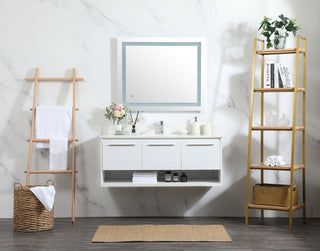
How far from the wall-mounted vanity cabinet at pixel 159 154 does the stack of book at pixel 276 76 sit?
2.39 ft

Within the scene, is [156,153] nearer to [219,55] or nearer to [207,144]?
[207,144]

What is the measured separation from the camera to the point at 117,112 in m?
4.18

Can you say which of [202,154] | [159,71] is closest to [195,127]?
[202,154]

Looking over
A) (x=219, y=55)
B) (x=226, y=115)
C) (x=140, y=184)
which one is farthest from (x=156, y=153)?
(x=219, y=55)

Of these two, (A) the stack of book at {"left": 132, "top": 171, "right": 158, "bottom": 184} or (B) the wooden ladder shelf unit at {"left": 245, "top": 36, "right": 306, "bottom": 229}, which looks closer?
(B) the wooden ladder shelf unit at {"left": 245, "top": 36, "right": 306, "bottom": 229}

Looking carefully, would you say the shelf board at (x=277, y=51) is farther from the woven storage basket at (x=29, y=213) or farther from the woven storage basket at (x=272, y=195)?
the woven storage basket at (x=29, y=213)

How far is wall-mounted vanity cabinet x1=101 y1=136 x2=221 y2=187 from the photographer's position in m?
4.06

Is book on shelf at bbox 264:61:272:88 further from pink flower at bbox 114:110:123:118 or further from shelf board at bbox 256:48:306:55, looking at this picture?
pink flower at bbox 114:110:123:118

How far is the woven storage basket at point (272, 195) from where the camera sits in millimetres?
4008

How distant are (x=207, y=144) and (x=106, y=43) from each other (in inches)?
57.2

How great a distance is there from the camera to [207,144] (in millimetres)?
4082

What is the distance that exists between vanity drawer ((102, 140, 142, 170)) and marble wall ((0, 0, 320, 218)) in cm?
40

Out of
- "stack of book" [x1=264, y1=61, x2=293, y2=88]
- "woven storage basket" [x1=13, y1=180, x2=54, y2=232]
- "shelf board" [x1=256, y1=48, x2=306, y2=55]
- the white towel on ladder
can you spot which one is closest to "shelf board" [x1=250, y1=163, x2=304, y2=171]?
"stack of book" [x1=264, y1=61, x2=293, y2=88]

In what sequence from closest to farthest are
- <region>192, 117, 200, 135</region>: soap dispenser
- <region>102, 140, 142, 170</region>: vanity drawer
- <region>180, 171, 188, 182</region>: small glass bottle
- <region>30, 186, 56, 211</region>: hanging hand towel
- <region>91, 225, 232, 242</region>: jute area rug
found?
<region>91, 225, 232, 242</region>: jute area rug < <region>30, 186, 56, 211</region>: hanging hand towel < <region>102, 140, 142, 170</region>: vanity drawer < <region>180, 171, 188, 182</region>: small glass bottle < <region>192, 117, 200, 135</region>: soap dispenser
